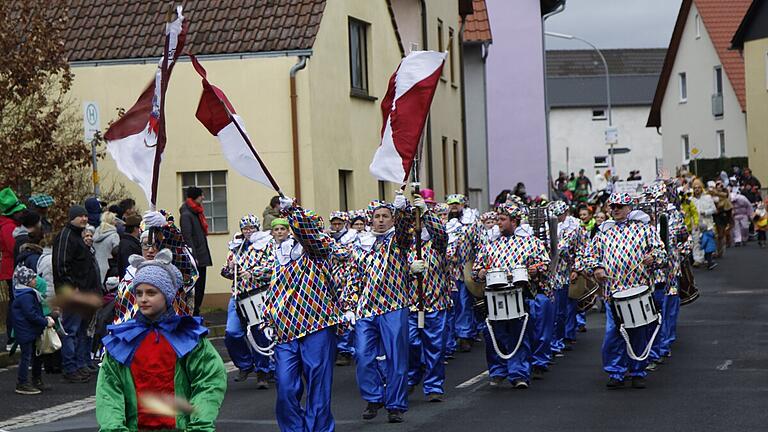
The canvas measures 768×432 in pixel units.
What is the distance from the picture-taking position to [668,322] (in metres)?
16.0

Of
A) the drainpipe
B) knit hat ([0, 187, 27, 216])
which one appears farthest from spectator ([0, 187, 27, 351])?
the drainpipe

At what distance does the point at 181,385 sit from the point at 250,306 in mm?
8022

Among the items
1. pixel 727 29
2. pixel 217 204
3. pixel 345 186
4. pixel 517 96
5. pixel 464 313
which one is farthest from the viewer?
pixel 727 29

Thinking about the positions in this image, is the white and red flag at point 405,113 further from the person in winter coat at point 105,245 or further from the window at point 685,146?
the window at point 685,146

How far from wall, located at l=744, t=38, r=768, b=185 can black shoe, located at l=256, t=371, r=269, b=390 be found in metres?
40.1

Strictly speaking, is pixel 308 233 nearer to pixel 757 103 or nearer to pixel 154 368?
pixel 154 368

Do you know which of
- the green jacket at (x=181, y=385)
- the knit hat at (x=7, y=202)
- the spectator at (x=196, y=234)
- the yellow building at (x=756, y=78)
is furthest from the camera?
the yellow building at (x=756, y=78)

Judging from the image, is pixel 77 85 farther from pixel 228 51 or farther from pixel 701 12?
pixel 701 12

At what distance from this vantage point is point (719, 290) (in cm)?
2580

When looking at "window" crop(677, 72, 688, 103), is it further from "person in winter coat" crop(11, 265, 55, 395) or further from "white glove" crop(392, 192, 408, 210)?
"white glove" crop(392, 192, 408, 210)

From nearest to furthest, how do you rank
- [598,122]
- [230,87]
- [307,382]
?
[307,382]
[230,87]
[598,122]

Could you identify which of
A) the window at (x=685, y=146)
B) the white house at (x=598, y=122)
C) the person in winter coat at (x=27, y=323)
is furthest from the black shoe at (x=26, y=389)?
the white house at (x=598, y=122)

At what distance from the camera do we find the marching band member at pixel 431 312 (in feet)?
41.2

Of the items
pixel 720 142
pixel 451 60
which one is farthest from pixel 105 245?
pixel 720 142
